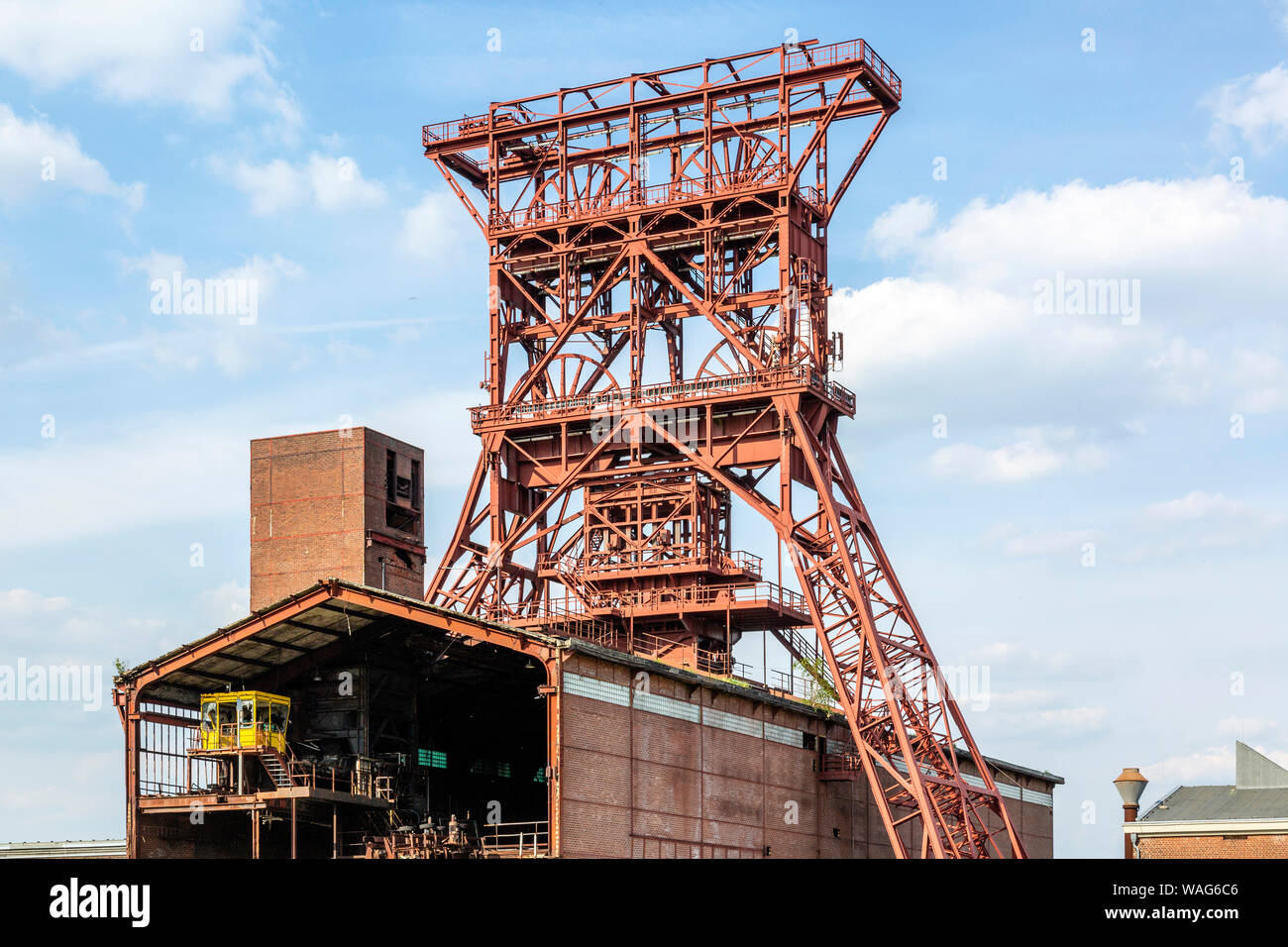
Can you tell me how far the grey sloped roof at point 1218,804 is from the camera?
59.5 meters

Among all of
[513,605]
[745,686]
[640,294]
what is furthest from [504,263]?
[745,686]

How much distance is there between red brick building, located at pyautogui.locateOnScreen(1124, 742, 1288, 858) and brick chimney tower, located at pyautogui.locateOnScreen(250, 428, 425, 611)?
89.8ft

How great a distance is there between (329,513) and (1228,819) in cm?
3245

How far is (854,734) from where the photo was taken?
53.4 meters

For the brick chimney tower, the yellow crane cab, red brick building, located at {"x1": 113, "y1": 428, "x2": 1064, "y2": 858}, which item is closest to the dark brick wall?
red brick building, located at {"x1": 113, "y1": 428, "x2": 1064, "y2": 858}

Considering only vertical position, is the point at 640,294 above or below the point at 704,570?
above

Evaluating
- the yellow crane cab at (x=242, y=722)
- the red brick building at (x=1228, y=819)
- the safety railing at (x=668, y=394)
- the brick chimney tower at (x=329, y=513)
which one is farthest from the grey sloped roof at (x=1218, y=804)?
the yellow crane cab at (x=242, y=722)

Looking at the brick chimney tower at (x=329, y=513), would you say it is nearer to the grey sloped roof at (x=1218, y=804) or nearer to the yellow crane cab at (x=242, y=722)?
the yellow crane cab at (x=242, y=722)

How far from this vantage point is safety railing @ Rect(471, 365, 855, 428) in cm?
5741

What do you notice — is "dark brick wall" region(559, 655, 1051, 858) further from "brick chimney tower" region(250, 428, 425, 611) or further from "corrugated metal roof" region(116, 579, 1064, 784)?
"brick chimney tower" region(250, 428, 425, 611)

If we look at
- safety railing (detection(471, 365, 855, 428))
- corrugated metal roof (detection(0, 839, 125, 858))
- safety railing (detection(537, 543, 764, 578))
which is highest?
safety railing (detection(471, 365, 855, 428))

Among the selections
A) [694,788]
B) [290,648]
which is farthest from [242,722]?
[694,788]
